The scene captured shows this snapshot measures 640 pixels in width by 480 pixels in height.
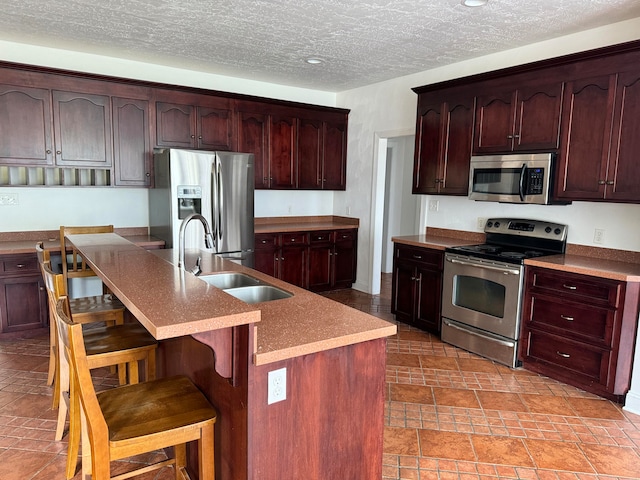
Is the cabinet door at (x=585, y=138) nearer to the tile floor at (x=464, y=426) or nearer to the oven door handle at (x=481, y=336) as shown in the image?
the oven door handle at (x=481, y=336)

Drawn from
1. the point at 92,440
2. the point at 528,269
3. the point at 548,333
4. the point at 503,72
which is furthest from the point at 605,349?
the point at 92,440

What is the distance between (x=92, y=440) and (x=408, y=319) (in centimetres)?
357

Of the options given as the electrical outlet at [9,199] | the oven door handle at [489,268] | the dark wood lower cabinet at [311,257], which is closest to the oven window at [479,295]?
the oven door handle at [489,268]

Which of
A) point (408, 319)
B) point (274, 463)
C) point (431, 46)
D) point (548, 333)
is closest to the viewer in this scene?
point (274, 463)

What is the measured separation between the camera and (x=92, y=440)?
1.48 metres

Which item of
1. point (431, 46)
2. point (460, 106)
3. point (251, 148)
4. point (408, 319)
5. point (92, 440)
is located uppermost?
point (431, 46)

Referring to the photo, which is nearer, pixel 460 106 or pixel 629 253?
pixel 629 253

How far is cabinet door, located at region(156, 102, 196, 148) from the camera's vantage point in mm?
4645

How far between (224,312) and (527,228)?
11.1ft

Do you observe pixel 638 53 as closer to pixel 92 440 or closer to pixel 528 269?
pixel 528 269

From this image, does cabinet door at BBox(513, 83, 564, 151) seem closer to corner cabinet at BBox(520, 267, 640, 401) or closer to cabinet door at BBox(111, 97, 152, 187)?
corner cabinet at BBox(520, 267, 640, 401)

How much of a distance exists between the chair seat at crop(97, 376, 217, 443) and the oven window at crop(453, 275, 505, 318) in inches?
107

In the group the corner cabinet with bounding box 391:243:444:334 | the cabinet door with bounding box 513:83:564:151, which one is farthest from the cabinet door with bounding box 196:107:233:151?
the cabinet door with bounding box 513:83:564:151

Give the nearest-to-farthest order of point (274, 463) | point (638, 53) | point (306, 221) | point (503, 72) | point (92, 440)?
point (92, 440), point (274, 463), point (638, 53), point (503, 72), point (306, 221)
